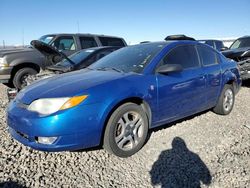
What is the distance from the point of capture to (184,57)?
15.0 feet

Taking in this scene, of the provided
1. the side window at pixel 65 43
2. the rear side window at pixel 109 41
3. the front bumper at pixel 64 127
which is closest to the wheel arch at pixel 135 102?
the front bumper at pixel 64 127

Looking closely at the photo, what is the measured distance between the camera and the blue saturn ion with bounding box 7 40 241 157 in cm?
313

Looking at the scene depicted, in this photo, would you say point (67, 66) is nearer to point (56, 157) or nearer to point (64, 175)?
point (56, 157)

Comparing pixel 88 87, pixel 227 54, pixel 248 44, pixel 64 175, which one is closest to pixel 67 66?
pixel 88 87

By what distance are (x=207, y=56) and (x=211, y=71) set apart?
0.33 m

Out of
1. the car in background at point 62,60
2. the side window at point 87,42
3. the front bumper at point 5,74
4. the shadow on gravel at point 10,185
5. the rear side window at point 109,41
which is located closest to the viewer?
the shadow on gravel at point 10,185

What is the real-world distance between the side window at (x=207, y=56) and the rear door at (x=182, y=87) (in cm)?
19

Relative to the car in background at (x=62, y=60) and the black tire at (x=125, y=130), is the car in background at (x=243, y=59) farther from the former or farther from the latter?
the black tire at (x=125, y=130)

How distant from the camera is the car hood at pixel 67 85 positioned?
327cm

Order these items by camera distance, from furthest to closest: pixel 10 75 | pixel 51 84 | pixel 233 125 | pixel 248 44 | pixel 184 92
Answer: pixel 248 44
pixel 10 75
pixel 233 125
pixel 184 92
pixel 51 84

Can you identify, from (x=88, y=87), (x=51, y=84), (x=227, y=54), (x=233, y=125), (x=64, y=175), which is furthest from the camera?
(x=227, y=54)

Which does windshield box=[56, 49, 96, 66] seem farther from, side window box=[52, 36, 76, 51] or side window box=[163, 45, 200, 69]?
side window box=[163, 45, 200, 69]

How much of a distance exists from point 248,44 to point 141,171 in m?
9.28

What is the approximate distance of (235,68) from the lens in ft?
18.8
